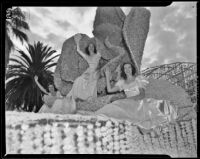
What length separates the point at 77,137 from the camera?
441 cm

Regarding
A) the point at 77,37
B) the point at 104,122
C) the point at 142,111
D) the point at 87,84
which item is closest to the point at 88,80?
the point at 87,84

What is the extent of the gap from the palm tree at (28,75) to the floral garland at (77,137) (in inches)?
307

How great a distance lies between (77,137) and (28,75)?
26.7 feet

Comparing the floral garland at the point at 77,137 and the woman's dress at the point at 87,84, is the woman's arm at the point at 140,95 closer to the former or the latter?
the floral garland at the point at 77,137

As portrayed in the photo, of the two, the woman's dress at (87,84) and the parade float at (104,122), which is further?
the woman's dress at (87,84)

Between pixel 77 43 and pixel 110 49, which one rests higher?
pixel 77 43

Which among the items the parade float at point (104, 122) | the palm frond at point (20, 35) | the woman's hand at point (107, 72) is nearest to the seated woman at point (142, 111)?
the parade float at point (104, 122)

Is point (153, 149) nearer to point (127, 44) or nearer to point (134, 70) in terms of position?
point (134, 70)

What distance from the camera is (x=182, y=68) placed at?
35.6 feet

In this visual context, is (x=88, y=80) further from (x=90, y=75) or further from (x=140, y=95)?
(x=140, y=95)

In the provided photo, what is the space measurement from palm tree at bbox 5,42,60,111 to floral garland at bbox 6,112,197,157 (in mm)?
7792

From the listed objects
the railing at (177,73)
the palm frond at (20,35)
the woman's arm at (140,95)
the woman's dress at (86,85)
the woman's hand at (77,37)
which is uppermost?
the palm frond at (20,35)

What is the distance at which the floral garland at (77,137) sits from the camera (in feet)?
14.1
